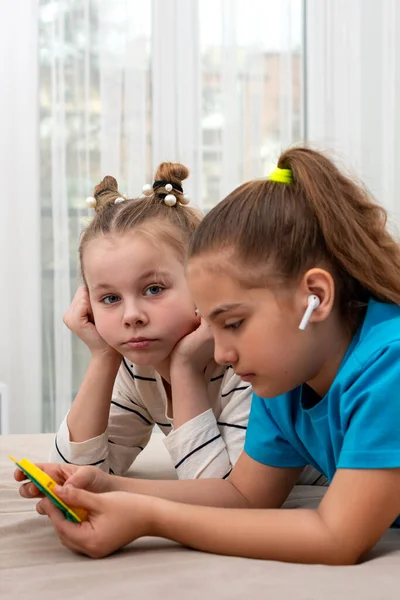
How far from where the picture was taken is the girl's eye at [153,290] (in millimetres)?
1469

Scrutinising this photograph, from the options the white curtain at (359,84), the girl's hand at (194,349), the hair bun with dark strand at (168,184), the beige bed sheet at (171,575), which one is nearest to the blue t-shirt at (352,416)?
the beige bed sheet at (171,575)

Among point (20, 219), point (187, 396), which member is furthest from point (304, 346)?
point (20, 219)

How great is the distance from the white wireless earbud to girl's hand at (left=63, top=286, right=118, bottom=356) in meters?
0.65

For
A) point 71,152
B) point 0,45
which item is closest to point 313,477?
point 71,152

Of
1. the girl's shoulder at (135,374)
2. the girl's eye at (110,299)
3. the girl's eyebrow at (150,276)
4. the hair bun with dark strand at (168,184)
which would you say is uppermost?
the hair bun with dark strand at (168,184)

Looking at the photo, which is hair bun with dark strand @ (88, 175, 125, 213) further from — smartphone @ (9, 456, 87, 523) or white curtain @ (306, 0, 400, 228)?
white curtain @ (306, 0, 400, 228)

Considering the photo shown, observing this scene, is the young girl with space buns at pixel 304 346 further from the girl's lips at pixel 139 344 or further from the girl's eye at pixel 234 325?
the girl's lips at pixel 139 344

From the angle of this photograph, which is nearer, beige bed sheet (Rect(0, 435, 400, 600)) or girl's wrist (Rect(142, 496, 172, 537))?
beige bed sheet (Rect(0, 435, 400, 600))

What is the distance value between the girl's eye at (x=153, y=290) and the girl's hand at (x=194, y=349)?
100mm

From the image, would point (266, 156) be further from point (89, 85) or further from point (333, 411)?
point (333, 411)

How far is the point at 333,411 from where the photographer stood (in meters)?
1.11

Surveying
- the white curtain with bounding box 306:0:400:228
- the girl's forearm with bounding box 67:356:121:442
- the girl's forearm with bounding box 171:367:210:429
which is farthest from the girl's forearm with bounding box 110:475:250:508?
the white curtain with bounding box 306:0:400:228

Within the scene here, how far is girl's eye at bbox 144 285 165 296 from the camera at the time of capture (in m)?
1.47

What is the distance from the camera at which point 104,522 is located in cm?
104
